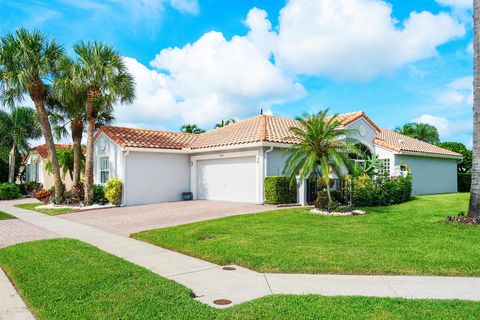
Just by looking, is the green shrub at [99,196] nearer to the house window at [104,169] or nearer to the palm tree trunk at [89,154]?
the palm tree trunk at [89,154]

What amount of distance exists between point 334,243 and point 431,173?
21.0 meters

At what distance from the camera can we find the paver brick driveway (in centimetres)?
1270


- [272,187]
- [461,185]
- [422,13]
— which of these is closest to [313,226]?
[272,187]

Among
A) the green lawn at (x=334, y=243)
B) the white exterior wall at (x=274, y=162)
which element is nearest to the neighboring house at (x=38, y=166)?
the white exterior wall at (x=274, y=162)

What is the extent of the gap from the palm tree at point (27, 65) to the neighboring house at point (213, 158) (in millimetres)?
4091

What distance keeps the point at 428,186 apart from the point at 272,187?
14.5 m

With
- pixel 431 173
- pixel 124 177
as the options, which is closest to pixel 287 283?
pixel 124 177

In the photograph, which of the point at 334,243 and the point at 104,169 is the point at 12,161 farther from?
the point at 334,243

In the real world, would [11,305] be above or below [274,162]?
below

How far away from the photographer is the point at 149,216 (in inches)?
597

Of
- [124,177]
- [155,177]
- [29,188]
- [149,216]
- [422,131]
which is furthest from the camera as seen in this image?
[422,131]

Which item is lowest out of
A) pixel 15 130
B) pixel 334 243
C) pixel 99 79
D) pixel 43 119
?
pixel 334 243

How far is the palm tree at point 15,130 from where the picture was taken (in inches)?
1282

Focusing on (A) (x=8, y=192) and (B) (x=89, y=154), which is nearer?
(B) (x=89, y=154)
